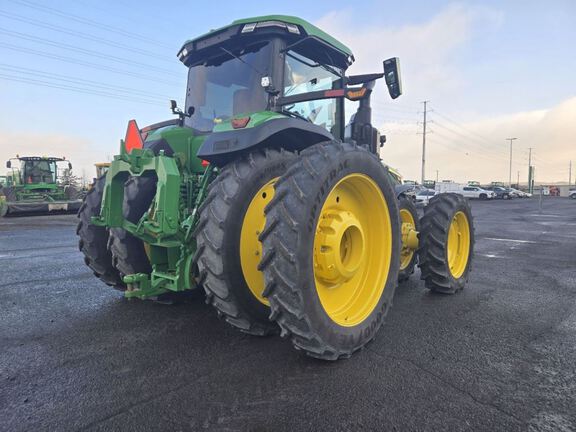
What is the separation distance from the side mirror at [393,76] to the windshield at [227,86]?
143cm

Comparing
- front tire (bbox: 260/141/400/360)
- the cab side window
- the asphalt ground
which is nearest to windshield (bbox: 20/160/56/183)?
the asphalt ground

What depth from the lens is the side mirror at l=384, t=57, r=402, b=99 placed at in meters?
4.02

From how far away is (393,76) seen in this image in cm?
405

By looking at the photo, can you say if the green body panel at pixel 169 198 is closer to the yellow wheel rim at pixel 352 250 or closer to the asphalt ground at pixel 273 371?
the asphalt ground at pixel 273 371

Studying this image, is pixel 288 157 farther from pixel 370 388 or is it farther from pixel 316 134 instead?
pixel 370 388

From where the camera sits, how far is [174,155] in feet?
12.3

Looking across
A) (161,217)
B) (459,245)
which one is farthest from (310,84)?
(459,245)

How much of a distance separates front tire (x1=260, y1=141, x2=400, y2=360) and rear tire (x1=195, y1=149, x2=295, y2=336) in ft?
1.24

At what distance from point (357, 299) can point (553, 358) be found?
5.21 ft

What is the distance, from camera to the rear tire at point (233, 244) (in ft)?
8.79

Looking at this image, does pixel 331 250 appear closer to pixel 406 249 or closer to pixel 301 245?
pixel 301 245

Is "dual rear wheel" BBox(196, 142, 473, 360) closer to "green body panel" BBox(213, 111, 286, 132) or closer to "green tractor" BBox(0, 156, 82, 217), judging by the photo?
"green body panel" BBox(213, 111, 286, 132)

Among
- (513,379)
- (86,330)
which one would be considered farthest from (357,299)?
(86,330)

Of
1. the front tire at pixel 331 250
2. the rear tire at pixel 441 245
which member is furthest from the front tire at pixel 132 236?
the rear tire at pixel 441 245
